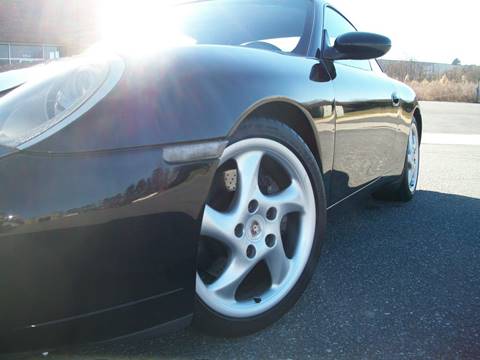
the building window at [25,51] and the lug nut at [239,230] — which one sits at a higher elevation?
the lug nut at [239,230]

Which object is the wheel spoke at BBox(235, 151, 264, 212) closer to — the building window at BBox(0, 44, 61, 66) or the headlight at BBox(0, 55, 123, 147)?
the headlight at BBox(0, 55, 123, 147)

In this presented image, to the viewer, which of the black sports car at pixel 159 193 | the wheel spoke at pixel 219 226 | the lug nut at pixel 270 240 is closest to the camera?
the black sports car at pixel 159 193

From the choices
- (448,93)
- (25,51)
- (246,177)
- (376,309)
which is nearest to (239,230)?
(246,177)

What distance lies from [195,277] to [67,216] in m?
0.49

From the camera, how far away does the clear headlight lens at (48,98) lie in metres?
1.42

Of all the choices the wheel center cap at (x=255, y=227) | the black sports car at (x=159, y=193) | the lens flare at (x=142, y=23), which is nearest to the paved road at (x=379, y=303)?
the black sports car at (x=159, y=193)

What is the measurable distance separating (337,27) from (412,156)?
5.07ft

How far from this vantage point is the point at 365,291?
2348 millimetres

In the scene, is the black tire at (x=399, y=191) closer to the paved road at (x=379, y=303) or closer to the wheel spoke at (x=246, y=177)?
the paved road at (x=379, y=303)

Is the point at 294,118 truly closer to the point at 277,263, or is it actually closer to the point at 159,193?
the point at 277,263

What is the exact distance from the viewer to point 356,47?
253 cm

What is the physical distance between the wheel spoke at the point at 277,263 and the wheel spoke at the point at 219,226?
23 cm

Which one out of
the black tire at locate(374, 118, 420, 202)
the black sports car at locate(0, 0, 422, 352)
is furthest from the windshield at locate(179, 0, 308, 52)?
the black tire at locate(374, 118, 420, 202)

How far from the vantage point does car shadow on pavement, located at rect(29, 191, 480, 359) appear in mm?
1801
